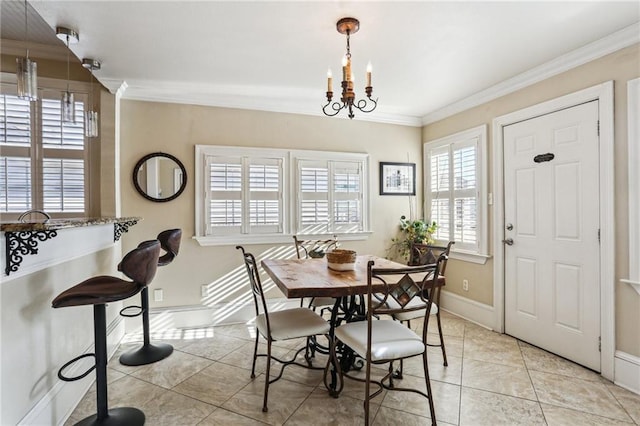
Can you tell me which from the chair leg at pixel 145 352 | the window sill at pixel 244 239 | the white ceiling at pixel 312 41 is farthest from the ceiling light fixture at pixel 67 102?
the window sill at pixel 244 239

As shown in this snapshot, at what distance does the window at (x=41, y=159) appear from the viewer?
112 inches

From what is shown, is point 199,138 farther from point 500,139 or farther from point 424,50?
point 500,139

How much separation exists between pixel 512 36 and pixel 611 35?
701 mm

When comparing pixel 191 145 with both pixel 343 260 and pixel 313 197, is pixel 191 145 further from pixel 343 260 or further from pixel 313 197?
pixel 343 260

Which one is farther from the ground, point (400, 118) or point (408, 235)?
point (400, 118)

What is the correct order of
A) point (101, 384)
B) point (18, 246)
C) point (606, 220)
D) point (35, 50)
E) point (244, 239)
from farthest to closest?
point (244, 239), point (35, 50), point (606, 220), point (101, 384), point (18, 246)

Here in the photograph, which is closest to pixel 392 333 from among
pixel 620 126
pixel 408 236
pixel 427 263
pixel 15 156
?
pixel 427 263

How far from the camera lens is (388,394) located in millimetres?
2244

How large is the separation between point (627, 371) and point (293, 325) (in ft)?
7.72

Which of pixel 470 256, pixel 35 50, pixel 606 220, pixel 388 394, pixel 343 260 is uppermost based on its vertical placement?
pixel 35 50

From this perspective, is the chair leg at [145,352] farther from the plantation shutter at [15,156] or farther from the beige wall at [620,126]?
the beige wall at [620,126]

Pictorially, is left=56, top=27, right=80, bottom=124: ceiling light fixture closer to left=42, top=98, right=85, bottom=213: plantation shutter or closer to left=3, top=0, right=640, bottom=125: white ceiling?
left=3, top=0, right=640, bottom=125: white ceiling

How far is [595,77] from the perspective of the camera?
2.52 metres

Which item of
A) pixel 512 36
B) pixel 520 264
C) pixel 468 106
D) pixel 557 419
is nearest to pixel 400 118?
pixel 468 106
